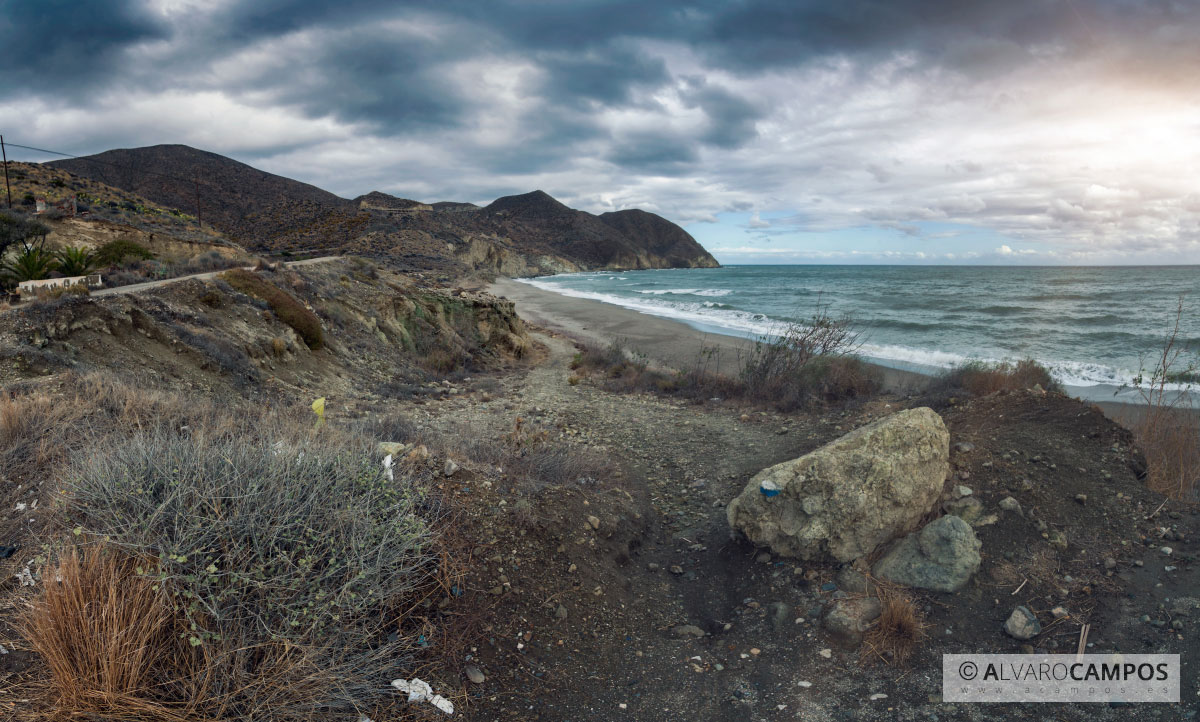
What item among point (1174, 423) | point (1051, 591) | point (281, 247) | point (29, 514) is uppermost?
point (281, 247)

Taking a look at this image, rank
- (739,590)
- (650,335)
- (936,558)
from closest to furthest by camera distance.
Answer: (936,558), (739,590), (650,335)

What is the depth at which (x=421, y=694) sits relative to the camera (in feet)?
9.29

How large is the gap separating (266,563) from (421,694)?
1.01 m

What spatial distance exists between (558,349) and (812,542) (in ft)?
47.9

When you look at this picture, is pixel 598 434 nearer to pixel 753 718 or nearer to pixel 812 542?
pixel 812 542

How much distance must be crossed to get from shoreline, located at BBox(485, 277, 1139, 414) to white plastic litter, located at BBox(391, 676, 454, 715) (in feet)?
25.7

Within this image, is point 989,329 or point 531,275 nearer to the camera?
point 989,329

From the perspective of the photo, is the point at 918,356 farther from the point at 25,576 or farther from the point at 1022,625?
the point at 25,576

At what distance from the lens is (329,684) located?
2.57 m

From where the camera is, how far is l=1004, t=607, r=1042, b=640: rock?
339cm

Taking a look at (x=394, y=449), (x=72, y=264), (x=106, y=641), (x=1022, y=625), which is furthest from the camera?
(x=72, y=264)

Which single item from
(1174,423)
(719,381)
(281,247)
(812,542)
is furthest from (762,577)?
(281,247)

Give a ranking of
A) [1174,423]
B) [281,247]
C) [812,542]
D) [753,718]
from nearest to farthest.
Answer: [753,718], [812,542], [1174,423], [281,247]

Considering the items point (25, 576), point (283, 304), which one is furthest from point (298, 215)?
point (25, 576)
